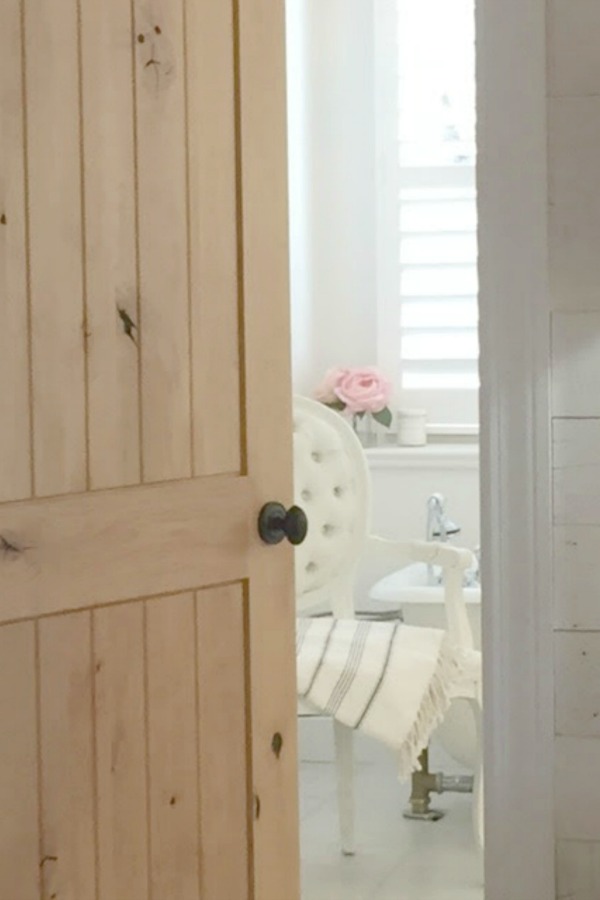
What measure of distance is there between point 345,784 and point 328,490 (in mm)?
724

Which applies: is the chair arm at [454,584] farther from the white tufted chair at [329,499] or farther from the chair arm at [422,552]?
the white tufted chair at [329,499]

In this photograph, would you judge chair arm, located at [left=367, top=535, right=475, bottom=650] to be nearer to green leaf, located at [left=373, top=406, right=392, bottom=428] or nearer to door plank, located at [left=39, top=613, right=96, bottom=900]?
green leaf, located at [left=373, top=406, right=392, bottom=428]

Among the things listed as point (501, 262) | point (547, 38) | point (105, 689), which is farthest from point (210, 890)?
point (547, 38)

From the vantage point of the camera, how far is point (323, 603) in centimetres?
476

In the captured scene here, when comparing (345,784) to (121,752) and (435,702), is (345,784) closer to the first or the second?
(435,702)

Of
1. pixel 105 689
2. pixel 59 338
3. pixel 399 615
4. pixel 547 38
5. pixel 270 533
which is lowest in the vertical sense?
pixel 399 615

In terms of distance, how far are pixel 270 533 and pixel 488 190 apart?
0.55 m

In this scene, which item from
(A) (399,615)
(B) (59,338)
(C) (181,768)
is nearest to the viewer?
(B) (59,338)

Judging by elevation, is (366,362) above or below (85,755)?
above

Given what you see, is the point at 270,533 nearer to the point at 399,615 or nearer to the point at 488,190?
the point at 488,190

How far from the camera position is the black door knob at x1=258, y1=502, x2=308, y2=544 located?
2352 millimetres

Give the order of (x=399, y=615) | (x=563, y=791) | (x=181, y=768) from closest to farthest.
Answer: (x=181, y=768), (x=563, y=791), (x=399, y=615)

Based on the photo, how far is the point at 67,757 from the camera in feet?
6.93

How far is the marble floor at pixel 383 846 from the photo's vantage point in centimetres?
380
